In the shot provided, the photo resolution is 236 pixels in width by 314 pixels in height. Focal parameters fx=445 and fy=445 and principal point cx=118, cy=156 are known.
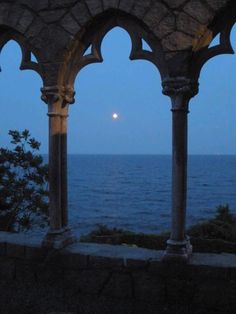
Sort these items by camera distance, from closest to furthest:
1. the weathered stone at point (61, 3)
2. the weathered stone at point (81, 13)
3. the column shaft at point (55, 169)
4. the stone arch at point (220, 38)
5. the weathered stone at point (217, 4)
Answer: the weathered stone at point (217, 4)
the stone arch at point (220, 38)
the weathered stone at point (81, 13)
the weathered stone at point (61, 3)
the column shaft at point (55, 169)

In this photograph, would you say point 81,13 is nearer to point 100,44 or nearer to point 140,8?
point 100,44

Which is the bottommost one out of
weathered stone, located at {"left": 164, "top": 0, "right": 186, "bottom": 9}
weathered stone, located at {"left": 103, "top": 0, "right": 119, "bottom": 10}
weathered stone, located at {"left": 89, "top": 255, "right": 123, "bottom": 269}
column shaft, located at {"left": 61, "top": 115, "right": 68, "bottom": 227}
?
weathered stone, located at {"left": 89, "top": 255, "right": 123, "bottom": 269}

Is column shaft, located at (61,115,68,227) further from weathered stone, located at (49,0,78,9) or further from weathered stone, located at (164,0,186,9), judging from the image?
weathered stone, located at (164,0,186,9)

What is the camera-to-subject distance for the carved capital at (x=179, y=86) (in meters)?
4.34

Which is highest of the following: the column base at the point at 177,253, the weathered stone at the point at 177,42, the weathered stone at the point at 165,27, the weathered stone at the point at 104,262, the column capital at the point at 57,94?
the weathered stone at the point at 165,27

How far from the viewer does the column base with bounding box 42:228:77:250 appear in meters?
4.89

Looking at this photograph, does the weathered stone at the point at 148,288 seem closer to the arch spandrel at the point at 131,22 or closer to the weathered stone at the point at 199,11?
the arch spandrel at the point at 131,22

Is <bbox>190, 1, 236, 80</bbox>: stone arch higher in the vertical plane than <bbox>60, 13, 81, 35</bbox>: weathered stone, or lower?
lower

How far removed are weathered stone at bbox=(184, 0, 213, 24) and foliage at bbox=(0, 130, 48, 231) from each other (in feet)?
21.3

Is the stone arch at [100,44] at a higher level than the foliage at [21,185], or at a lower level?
higher

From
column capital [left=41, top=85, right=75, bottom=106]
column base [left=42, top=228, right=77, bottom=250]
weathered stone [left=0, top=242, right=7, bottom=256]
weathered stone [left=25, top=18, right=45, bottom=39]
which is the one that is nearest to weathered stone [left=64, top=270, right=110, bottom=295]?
column base [left=42, top=228, right=77, bottom=250]

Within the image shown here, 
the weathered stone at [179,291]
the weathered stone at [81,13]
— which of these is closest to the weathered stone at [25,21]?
the weathered stone at [81,13]

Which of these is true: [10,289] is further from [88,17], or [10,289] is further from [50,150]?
[88,17]

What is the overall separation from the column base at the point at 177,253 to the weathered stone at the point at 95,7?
2.51 meters
